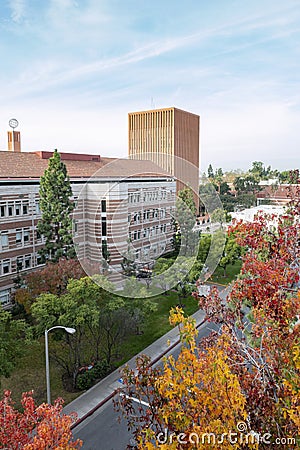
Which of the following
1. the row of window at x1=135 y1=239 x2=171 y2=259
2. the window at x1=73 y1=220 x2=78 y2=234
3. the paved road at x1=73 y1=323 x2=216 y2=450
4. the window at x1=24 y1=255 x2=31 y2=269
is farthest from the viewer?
the window at x1=73 y1=220 x2=78 y2=234

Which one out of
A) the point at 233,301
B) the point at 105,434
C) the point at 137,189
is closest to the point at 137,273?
the point at 137,189

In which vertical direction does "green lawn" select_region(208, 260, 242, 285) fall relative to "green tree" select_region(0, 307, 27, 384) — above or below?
below

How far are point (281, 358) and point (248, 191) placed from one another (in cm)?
6524

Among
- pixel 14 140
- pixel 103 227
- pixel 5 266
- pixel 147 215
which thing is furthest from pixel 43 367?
pixel 14 140

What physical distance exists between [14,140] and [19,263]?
12.3 m

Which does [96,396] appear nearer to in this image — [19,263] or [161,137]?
[19,263]

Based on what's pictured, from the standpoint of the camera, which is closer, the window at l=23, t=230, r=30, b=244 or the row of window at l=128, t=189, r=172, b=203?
the window at l=23, t=230, r=30, b=244

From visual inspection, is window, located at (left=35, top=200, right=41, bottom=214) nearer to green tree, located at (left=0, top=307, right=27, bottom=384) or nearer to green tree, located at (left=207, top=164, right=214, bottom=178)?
green tree, located at (left=0, top=307, right=27, bottom=384)

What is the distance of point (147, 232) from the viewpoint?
2523cm

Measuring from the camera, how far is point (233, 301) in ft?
23.8

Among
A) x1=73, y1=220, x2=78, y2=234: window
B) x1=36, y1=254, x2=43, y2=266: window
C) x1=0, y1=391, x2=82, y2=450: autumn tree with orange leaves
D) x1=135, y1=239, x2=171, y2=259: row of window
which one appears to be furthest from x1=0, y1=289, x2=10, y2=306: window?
x1=0, y1=391, x2=82, y2=450: autumn tree with orange leaves

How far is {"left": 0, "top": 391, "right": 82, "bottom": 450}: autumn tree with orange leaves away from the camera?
19.9ft

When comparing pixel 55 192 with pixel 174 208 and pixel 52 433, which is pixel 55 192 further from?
pixel 52 433

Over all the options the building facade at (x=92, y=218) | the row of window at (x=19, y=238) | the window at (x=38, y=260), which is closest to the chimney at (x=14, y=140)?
the building facade at (x=92, y=218)
